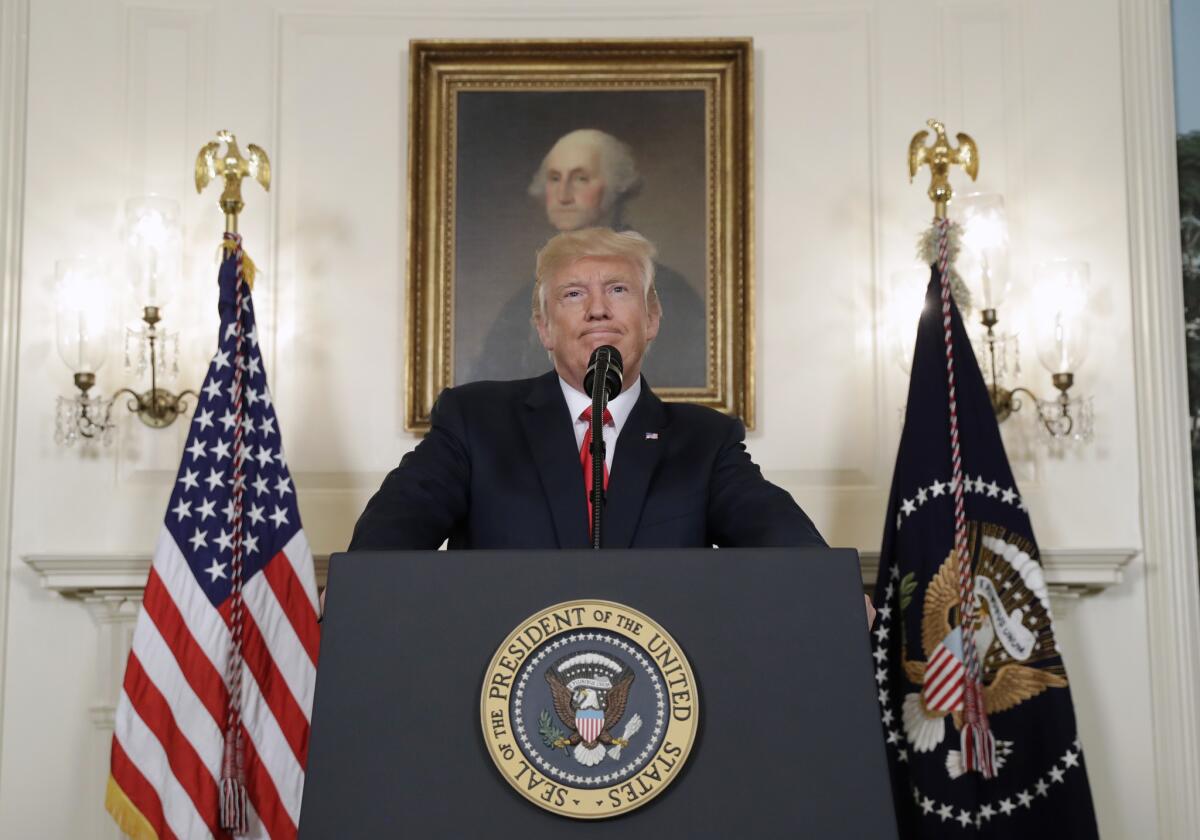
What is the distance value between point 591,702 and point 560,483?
99cm

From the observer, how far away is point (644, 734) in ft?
4.82

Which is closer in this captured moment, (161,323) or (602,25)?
(161,323)

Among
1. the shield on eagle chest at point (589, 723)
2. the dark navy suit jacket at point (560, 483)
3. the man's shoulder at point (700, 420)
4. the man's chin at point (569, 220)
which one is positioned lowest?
the shield on eagle chest at point (589, 723)

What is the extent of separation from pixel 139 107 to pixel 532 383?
2288 mm

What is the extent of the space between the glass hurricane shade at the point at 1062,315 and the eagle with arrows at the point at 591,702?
2.83 m

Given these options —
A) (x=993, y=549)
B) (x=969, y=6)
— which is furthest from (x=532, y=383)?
(x=969, y=6)

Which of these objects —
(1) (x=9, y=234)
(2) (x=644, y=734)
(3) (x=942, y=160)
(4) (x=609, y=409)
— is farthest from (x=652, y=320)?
(1) (x=9, y=234)

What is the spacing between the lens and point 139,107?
13.9 ft

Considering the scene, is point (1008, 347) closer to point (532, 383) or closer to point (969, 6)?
point (969, 6)

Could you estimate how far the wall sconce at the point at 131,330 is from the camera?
393 cm

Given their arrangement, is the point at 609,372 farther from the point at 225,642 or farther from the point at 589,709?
the point at 225,642

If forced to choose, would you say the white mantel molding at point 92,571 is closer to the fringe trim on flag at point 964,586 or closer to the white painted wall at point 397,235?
the white painted wall at point 397,235

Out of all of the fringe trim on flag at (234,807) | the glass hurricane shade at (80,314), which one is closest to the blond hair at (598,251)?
the fringe trim on flag at (234,807)

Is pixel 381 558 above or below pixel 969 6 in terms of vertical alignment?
below
